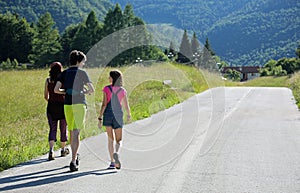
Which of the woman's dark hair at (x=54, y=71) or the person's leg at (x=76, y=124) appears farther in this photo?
the woman's dark hair at (x=54, y=71)

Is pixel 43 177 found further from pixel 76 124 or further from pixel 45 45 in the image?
pixel 45 45

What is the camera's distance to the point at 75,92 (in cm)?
634

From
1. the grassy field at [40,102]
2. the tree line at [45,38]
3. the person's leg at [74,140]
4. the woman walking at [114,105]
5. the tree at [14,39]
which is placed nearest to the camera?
the person's leg at [74,140]

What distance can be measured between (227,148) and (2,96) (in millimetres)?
12764

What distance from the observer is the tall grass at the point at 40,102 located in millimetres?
8534

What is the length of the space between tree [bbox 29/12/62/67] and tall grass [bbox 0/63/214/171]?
146 feet

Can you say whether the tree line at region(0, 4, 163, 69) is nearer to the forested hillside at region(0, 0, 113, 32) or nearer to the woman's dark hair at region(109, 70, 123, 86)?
the woman's dark hair at region(109, 70, 123, 86)

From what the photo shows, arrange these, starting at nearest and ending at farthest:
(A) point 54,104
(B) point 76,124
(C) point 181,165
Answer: (B) point 76,124 → (C) point 181,165 → (A) point 54,104

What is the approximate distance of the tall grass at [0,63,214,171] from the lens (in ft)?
28.0

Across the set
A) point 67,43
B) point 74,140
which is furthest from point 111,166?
point 67,43

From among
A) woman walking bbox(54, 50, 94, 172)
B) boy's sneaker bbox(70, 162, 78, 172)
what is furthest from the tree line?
boy's sneaker bbox(70, 162, 78, 172)

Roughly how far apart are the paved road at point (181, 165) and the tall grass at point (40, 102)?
3.40 ft

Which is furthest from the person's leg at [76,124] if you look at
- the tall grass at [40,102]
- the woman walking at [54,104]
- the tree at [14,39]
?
the tree at [14,39]

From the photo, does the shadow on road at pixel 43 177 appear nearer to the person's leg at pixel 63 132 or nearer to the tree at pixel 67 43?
the person's leg at pixel 63 132
